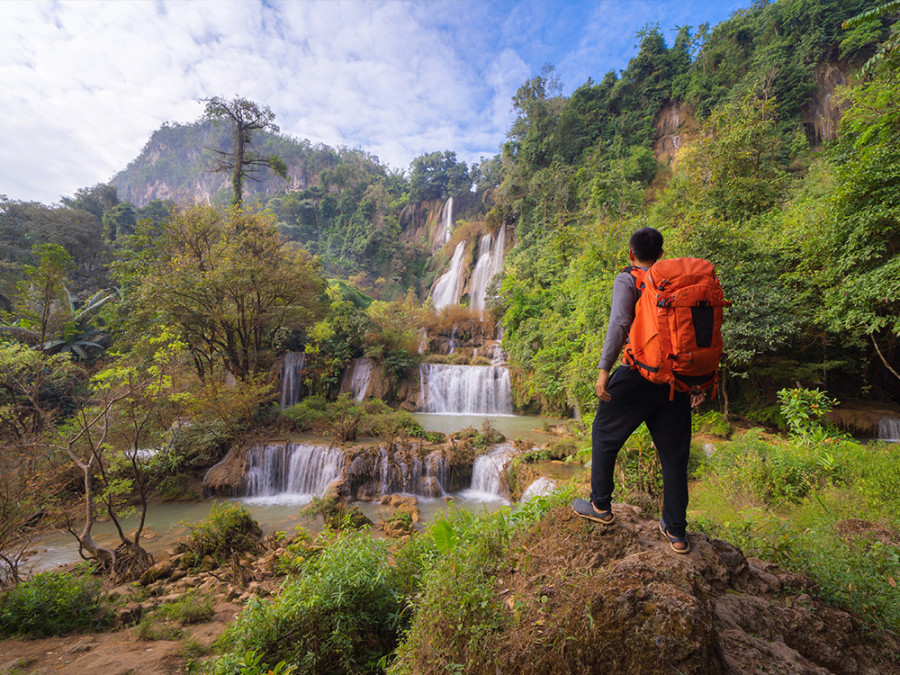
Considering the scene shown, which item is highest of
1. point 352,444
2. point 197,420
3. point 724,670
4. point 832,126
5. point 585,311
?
point 832,126

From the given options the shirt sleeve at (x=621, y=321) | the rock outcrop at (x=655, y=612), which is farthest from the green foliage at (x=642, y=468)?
the shirt sleeve at (x=621, y=321)

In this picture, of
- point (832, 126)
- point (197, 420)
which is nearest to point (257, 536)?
point (197, 420)

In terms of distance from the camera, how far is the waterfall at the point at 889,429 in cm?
774

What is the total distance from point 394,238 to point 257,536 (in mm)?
34774

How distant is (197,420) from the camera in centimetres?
1002

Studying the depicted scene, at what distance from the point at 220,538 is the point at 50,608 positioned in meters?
2.43

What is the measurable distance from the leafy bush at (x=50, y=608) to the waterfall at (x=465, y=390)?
13490mm

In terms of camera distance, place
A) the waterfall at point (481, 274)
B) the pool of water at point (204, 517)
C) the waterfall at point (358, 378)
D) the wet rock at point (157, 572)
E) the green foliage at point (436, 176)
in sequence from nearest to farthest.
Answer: the wet rock at point (157, 572) → the pool of water at point (204, 517) → the waterfall at point (358, 378) → the waterfall at point (481, 274) → the green foliage at point (436, 176)

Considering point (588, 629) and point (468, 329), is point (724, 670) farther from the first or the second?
point (468, 329)

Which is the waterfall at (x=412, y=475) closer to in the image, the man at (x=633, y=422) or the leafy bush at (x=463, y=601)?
the leafy bush at (x=463, y=601)

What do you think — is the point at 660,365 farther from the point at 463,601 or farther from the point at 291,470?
the point at 291,470

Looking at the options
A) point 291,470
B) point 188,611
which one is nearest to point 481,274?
point 291,470

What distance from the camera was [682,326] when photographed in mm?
1734

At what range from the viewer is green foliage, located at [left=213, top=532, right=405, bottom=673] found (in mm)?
2168
